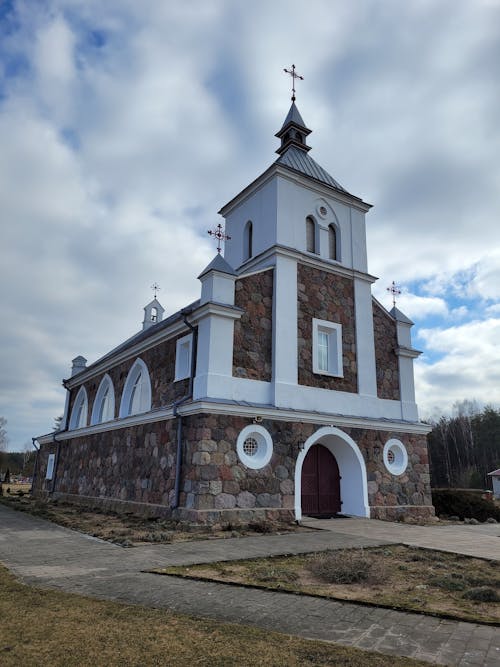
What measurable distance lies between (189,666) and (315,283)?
1322 cm

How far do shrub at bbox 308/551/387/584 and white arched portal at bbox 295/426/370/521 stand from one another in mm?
6881

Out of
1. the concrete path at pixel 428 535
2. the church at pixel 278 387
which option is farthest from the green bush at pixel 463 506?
the concrete path at pixel 428 535

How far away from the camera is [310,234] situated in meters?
16.8

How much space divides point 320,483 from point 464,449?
1797 inches

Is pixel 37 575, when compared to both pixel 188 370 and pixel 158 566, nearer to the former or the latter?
pixel 158 566

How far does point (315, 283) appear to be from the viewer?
16031mm

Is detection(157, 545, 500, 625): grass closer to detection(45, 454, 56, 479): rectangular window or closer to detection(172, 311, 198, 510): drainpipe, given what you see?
detection(172, 311, 198, 510): drainpipe

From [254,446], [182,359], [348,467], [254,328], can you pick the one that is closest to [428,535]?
[348,467]

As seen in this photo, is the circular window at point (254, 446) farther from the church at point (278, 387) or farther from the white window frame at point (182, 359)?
the white window frame at point (182, 359)

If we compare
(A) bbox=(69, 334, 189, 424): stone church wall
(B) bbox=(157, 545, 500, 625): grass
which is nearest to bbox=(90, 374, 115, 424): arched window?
(A) bbox=(69, 334, 189, 424): stone church wall

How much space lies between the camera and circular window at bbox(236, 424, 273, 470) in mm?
12719

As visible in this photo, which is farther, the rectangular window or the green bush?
the rectangular window

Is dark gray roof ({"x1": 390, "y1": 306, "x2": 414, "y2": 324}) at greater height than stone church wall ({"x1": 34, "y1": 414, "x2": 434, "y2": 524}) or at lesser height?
greater

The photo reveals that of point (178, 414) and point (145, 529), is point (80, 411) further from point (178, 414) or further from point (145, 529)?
point (145, 529)
